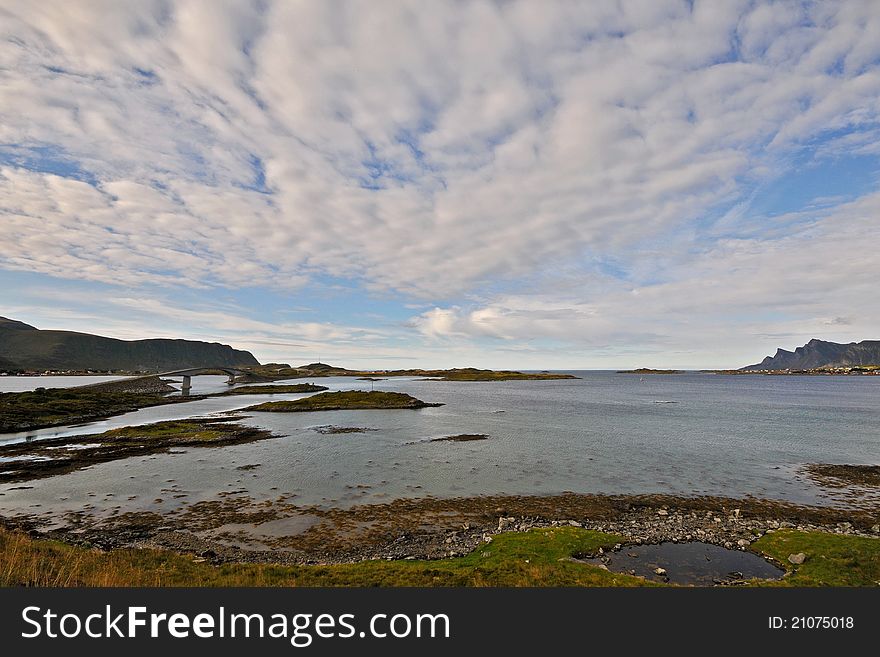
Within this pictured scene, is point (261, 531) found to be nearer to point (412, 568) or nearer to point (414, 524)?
point (414, 524)

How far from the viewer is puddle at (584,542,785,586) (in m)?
19.5

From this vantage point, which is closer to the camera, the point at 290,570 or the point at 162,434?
the point at 290,570

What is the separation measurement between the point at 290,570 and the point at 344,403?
91.2 m

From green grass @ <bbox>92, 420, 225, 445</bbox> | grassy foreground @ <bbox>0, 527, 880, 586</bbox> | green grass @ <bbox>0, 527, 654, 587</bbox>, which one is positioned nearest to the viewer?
green grass @ <bbox>0, 527, 654, 587</bbox>

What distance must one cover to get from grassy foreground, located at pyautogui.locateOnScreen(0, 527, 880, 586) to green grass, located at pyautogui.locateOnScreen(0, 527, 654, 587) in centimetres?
4

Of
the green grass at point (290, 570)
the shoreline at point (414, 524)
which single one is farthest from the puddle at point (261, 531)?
the green grass at point (290, 570)

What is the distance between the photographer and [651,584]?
17547 mm

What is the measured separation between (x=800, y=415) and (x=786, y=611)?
106729 millimetres

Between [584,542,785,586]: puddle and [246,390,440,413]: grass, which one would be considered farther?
[246,390,440,413]: grass

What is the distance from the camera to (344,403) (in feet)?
354

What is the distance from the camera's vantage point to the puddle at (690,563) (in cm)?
1948

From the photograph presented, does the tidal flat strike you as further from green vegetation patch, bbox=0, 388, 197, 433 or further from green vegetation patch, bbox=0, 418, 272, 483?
green vegetation patch, bbox=0, 388, 197, 433

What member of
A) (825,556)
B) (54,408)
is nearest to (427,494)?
(825,556)

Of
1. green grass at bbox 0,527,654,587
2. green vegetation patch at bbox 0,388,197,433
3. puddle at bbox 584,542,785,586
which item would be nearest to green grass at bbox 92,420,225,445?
green vegetation patch at bbox 0,388,197,433
